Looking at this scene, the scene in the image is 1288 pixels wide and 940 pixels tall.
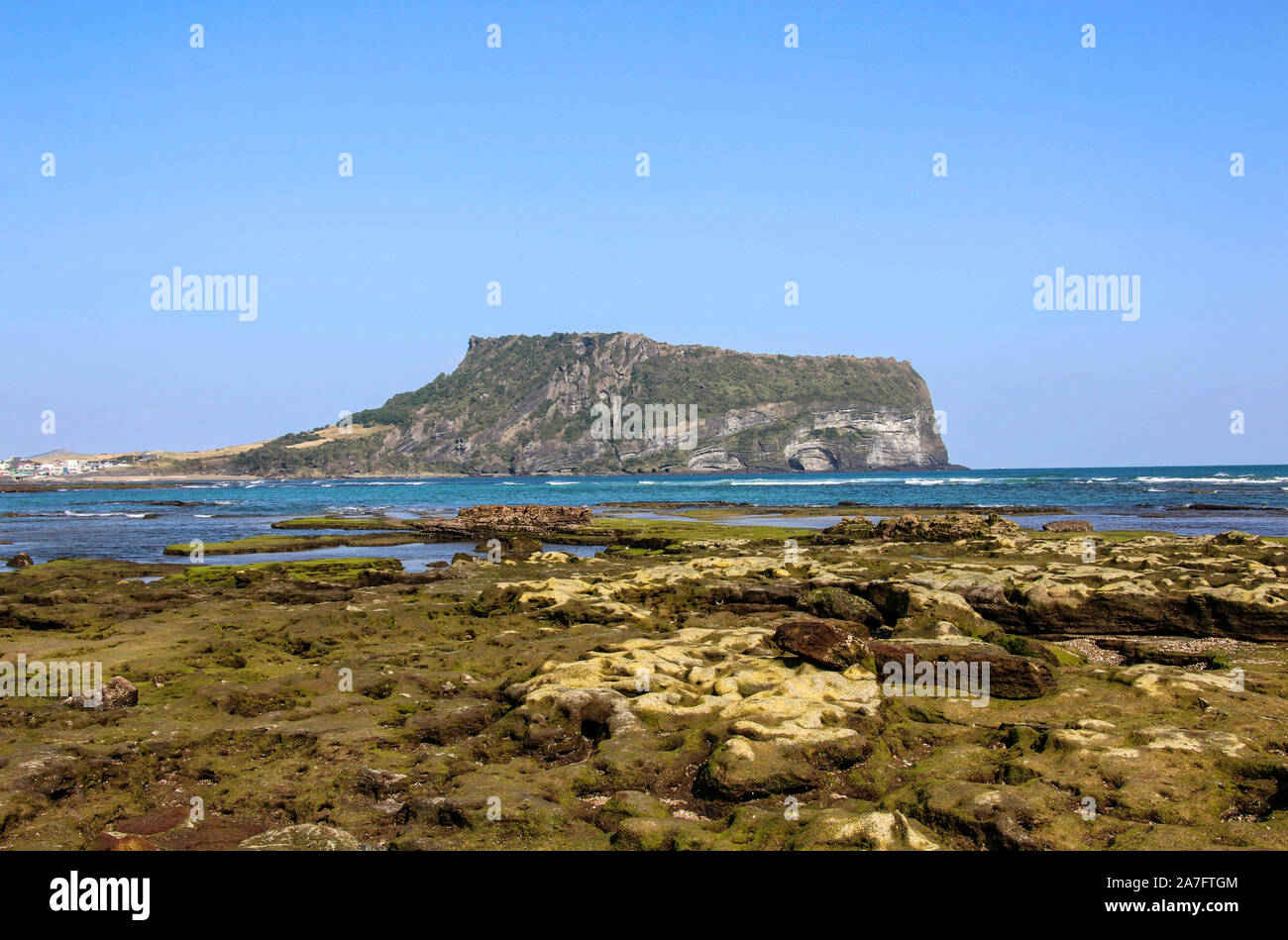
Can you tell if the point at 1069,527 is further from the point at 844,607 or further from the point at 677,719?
the point at 677,719

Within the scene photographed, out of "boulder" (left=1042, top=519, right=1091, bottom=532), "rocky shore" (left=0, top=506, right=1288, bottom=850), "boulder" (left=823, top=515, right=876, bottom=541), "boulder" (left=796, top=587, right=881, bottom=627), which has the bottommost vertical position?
"boulder" (left=1042, top=519, right=1091, bottom=532)

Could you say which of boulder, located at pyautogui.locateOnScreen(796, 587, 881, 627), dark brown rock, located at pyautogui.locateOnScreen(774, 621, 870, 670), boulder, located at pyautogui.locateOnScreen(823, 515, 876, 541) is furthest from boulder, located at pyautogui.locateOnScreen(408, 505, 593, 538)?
dark brown rock, located at pyautogui.locateOnScreen(774, 621, 870, 670)

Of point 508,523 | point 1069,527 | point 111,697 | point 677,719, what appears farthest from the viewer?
point 508,523

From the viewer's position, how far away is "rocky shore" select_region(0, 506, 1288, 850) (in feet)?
30.1

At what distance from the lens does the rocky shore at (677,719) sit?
917 cm

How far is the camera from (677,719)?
12.4m

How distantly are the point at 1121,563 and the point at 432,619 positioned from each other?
20838 mm

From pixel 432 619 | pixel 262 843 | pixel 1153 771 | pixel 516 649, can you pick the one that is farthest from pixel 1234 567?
pixel 262 843

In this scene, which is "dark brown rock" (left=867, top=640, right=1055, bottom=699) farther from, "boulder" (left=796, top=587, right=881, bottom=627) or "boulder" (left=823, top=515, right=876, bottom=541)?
"boulder" (left=823, top=515, right=876, bottom=541)

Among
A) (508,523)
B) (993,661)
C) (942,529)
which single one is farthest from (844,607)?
(508,523)

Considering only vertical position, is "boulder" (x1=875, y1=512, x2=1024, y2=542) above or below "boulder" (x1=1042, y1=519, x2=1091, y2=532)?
above

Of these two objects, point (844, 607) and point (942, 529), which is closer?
point (844, 607)
